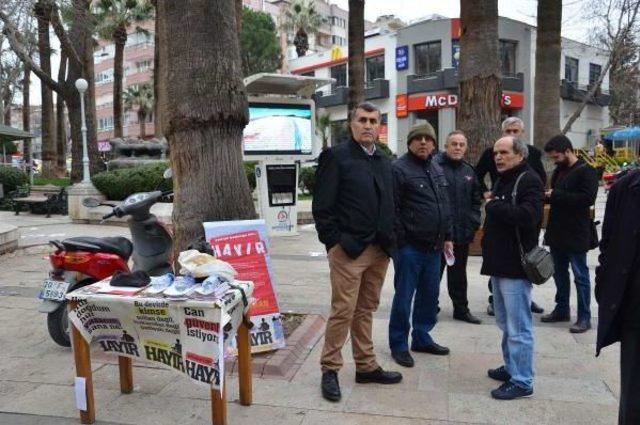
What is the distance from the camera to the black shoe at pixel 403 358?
4.56 meters

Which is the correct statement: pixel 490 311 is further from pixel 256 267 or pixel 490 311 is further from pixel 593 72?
pixel 593 72

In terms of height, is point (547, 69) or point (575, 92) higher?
point (575, 92)

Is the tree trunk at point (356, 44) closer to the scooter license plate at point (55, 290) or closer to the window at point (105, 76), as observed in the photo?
the scooter license plate at point (55, 290)

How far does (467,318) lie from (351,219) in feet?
8.31

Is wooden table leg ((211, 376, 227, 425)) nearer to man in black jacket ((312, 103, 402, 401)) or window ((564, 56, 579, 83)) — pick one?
man in black jacket ((312, 103, 402, 401))

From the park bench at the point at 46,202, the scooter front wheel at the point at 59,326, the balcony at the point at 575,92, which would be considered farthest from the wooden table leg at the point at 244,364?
the balcony at the point at 575,92

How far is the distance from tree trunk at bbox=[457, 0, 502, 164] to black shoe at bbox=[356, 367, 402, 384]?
6.38 metres

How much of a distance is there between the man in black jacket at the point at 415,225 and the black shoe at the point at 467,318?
4.35 ft

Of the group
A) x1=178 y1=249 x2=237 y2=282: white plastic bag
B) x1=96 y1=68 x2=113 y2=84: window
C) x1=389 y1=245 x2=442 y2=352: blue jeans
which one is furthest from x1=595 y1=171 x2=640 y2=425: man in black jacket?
x1=96 y1=68 x2=113 y2=84: window

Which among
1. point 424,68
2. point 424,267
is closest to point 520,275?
point 424,267

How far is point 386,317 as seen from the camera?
5.99 metres

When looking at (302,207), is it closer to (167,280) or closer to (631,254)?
(167,280)

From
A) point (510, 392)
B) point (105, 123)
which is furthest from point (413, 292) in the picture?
point (105, 123)

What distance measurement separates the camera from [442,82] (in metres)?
35.5
